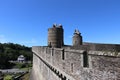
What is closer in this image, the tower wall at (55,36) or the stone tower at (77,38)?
the tower wall at (55,36)

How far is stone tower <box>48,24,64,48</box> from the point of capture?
20906 millimetres

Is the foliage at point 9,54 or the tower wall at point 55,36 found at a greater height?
the tower wall at point 55,36

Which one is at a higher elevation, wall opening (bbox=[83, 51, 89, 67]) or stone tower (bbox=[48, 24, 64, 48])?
stone tower (bbox=[48, 24, 64, 48])

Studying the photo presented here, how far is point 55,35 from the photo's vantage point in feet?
69.1

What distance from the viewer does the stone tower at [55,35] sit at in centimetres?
2091

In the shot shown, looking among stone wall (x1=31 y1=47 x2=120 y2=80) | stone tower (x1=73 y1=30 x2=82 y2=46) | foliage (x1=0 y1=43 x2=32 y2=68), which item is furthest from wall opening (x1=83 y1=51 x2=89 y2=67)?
foliage (x1=0 y1=43 x2=32 y2=68)

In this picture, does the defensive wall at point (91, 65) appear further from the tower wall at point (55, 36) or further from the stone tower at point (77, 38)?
the stone tower at point (77, 38)

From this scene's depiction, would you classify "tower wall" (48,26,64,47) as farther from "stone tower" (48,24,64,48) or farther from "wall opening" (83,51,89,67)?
"wall opening" (83,51,89,67)

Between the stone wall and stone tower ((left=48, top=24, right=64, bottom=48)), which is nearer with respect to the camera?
the stone wall

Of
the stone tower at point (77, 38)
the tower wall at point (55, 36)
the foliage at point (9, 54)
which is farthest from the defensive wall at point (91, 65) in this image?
the foliage at point (9, 54)

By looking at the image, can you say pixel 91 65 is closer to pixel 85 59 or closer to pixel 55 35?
pixel 85 59

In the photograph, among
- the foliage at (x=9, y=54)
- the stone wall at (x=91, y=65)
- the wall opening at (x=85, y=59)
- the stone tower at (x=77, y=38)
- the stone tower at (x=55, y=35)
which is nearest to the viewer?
the stone wall at (x=91, y=65)

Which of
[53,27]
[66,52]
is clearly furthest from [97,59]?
[53,27]

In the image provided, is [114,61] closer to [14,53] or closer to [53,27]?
[53,27]
